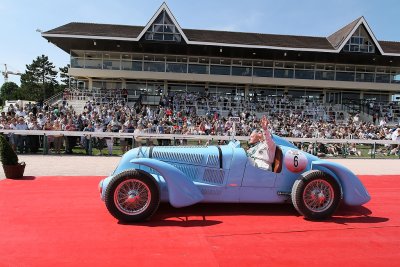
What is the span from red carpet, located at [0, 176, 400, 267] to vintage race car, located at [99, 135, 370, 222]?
0.30 m

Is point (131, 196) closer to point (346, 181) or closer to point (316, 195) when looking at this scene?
point (316, 195)

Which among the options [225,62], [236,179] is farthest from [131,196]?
[225,62]

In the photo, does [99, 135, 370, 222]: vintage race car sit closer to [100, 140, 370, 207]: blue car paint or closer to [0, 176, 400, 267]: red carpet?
[100, 140, 370, 207]: blue car paint

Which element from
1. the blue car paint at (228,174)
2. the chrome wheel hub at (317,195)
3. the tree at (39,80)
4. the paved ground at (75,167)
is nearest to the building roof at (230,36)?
the paved ground at (75,167)

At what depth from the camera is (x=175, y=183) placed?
16.9ft

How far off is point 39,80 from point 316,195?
298 feet

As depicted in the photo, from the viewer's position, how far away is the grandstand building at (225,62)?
28.8 m

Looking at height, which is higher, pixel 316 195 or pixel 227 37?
pixel 227 37

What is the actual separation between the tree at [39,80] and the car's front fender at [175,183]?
82384 mm

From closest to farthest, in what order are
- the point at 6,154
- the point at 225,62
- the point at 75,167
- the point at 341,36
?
the point at 6,154, the point at 75,167, the point at 225,62, the point at 341,36

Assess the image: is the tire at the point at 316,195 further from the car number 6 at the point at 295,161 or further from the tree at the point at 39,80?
the tree at the point at 39,80

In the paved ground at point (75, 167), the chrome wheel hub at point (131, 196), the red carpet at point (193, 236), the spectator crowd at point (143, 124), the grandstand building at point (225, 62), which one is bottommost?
the red carpet at point (193, 236)

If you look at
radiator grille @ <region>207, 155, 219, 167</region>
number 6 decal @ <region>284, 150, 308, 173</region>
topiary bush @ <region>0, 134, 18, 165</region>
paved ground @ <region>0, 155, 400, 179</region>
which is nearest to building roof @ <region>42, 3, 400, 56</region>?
paved ground @ <region>0, 155, 400, 179</region>

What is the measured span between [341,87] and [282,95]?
5.84m
